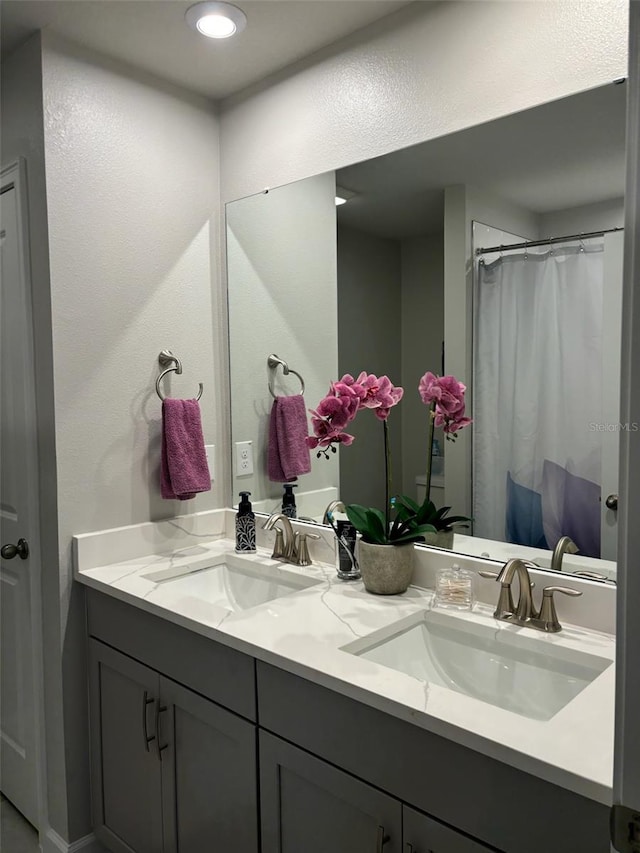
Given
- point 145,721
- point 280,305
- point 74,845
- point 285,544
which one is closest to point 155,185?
point 280,305

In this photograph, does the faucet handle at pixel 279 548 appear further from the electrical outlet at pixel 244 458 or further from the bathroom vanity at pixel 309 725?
the electrical outlet at pixel 244 458

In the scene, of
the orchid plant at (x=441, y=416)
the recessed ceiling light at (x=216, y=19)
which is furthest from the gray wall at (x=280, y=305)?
the recessed ceiling light at (x=216, y=19)

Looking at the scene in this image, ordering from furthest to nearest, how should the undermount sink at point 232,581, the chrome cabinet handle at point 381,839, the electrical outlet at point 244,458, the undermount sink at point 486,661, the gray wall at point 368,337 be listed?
the electrical outlet at point 244,458, the undermount sink at point 232,581, the gray wall at point 368,337, the undermount sink at point 486,661, the chrome cabinet handle at point 381,839

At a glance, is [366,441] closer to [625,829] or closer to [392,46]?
[392,46]

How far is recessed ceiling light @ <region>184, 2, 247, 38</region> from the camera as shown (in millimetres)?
1700

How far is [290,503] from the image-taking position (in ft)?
6.96

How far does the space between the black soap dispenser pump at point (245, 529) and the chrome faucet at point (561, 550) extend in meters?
0.97

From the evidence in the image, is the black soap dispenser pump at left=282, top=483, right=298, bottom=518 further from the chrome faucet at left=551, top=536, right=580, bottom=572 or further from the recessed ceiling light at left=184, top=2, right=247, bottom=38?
the recessed ceiling light at left=184, top=2, right=247, bottom=38

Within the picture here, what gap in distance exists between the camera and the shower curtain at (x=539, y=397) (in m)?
1.43

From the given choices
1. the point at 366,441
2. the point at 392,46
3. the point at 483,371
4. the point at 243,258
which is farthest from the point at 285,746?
the point at 392,46

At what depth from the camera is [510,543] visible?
5.19 feet

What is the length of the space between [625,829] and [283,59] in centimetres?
207

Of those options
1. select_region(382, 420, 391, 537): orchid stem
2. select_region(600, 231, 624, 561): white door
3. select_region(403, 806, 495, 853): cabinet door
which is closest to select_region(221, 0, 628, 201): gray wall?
select_region(600, 231, 624, 561): white door

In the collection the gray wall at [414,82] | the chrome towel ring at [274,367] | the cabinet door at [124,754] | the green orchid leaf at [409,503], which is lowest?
the cabinet door at [124,754]
